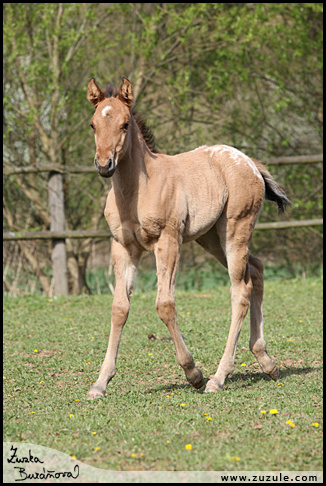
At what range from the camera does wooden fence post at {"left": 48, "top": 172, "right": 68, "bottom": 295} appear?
10953mm

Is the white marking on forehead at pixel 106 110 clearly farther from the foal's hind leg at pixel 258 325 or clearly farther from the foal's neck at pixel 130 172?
the foal's hind leg at pixel 258 325

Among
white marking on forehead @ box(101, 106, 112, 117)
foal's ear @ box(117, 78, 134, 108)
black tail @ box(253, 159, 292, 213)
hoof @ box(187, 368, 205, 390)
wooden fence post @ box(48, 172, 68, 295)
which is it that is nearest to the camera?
white marking on forehead @ box(101, 106, 112, 117)

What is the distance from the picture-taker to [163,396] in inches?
185

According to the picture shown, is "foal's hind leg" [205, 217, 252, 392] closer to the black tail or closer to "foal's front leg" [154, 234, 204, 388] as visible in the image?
"foal's front leg" [154, 234, 204, 388]

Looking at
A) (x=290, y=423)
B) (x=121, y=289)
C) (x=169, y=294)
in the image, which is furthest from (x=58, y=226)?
(x=290, y=423)

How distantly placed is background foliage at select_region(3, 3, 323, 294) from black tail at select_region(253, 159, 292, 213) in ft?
20.1

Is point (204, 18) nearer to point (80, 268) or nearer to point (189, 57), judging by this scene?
point (189, 57)

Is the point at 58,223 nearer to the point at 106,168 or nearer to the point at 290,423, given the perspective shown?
the point at 106,168

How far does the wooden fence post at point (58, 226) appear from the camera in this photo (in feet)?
35.9

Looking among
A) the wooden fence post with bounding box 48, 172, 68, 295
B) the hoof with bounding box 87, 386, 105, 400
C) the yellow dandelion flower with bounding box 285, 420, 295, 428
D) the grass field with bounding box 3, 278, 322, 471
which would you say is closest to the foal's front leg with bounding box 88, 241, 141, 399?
the hoof with bounding box 87, 386, 105, 400

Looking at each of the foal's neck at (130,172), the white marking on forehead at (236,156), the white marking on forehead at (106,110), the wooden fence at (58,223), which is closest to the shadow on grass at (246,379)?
the foal's neck at (130,172)

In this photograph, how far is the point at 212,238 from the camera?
5.57 metres

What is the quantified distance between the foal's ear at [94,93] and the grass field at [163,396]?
2.37m

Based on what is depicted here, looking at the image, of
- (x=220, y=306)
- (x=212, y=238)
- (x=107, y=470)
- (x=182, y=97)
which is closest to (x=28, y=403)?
(x=107, y=470)
